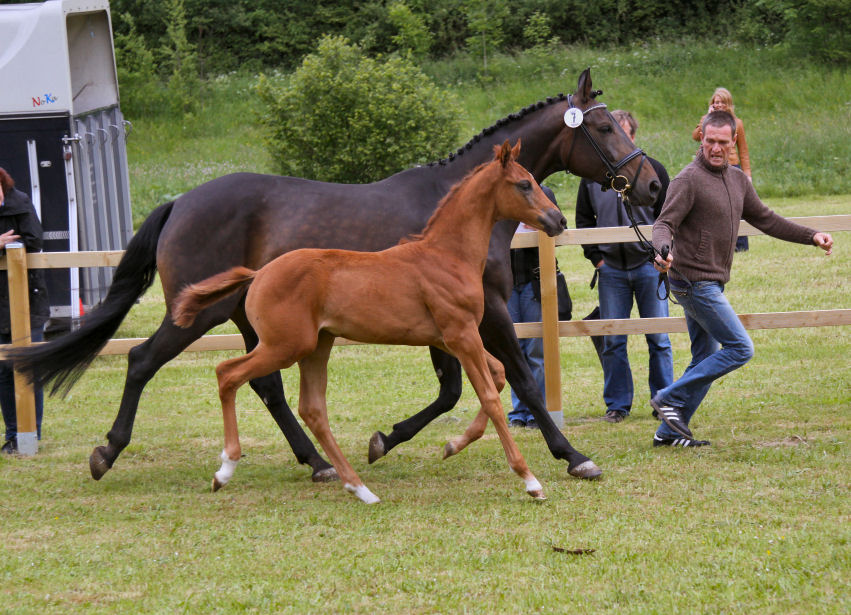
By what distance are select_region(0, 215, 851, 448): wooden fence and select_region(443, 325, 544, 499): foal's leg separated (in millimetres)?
1749

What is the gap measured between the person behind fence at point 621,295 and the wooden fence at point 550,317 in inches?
17.3

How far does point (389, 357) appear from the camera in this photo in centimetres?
1020

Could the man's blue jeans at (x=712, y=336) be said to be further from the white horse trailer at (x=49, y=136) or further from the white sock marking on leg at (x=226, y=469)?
the white horse trailer at (x=49, y=136)

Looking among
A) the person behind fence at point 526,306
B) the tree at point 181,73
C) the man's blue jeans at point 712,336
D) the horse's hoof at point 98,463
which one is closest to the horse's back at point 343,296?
the horse's hoof at point 98,463

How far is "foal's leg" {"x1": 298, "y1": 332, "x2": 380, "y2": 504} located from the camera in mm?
Result: 5562

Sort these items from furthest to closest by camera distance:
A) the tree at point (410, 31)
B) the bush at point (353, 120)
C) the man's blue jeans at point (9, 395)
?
the tree at point (410, 31) < the bush at point (353, 120) < the man's blue jeans at point (9, 395)

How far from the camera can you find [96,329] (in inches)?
249

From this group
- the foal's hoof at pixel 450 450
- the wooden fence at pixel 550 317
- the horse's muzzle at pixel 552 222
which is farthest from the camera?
the wooden fence at pixel 550 317

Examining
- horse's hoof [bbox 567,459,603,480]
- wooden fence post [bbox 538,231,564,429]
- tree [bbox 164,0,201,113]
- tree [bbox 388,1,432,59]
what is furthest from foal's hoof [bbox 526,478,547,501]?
tree [bbox 388,1,432,59]

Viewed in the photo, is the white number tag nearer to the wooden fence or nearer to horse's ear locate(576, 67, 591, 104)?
horse's ear locate(576, 67, 591, 104)

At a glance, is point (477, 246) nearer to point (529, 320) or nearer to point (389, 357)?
point (529, 320)

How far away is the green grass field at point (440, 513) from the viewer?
4039 mm

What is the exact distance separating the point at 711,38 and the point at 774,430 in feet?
98.5

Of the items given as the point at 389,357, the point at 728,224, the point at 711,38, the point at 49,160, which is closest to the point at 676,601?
the point at 728,224
